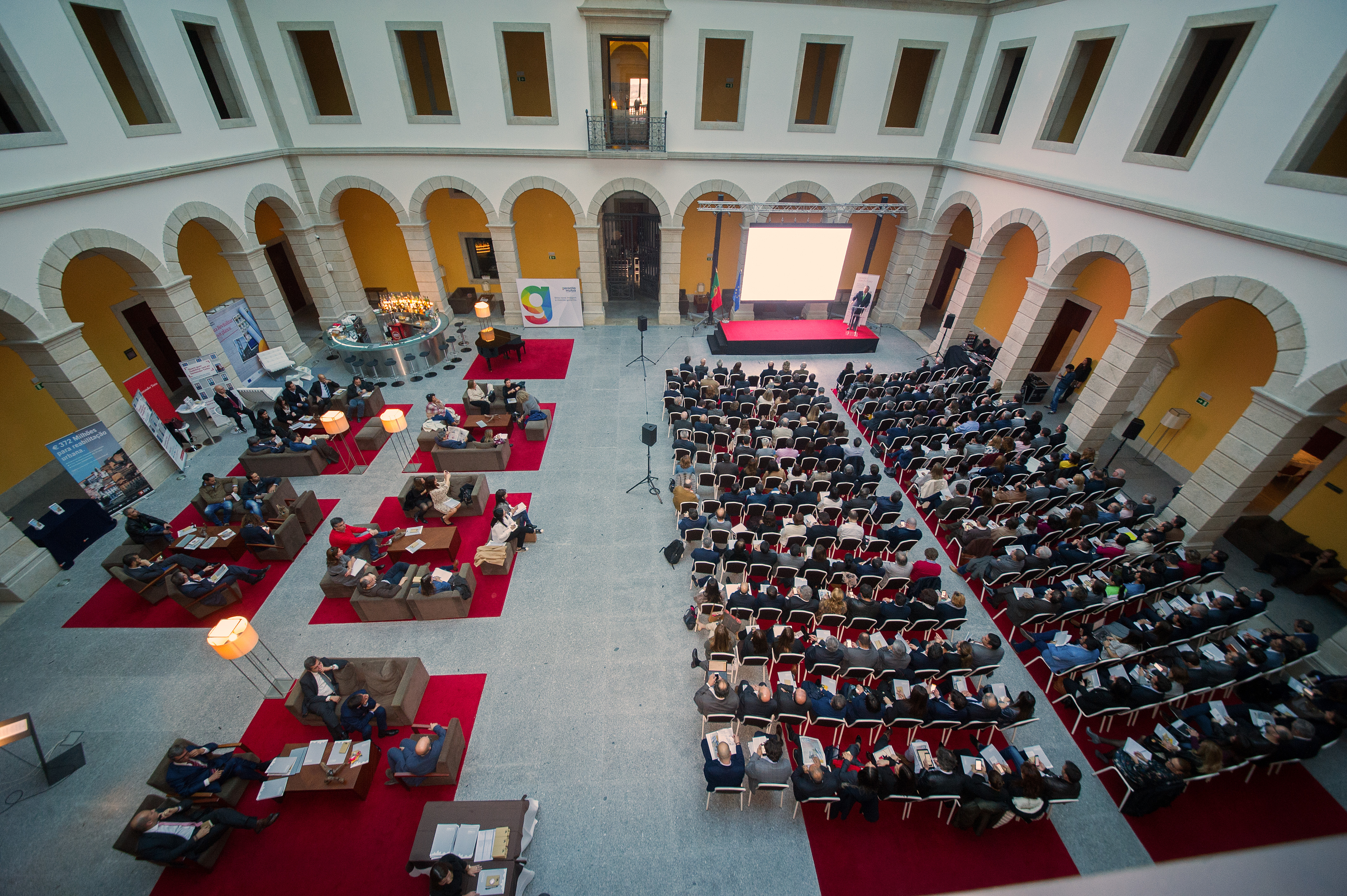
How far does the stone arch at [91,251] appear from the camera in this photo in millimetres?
10008

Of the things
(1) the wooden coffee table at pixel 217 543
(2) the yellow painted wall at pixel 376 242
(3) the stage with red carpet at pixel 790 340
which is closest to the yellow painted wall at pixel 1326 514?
(3) the stage with red carpet at pixel 790 340

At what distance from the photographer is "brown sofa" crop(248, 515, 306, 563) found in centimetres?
986

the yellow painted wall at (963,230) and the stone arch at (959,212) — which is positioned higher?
the stone arch at (959,212)

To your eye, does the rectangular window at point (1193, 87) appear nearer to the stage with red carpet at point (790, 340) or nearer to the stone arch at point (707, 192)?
the stage with red carpet at point (790, 340)

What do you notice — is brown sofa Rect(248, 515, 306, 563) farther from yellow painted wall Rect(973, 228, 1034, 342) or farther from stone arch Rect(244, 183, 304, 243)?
yellow painted wall Rect(973, 228, 1034, 342)

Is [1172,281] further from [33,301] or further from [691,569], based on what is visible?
[33,301]

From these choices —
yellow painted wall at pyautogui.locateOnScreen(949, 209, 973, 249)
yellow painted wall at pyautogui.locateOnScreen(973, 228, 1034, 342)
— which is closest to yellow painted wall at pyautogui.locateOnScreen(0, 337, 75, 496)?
yellow painted wall at pyautogui.locateOnScreen(973, 228, 1034, 342)

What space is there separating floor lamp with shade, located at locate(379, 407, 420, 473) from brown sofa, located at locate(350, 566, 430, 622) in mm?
3256

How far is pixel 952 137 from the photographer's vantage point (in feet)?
56.5

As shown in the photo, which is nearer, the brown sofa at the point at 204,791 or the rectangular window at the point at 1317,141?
the brown sofa at the point at 204,791

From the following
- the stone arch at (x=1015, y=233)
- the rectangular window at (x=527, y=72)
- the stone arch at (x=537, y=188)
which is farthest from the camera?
the stone arch at (x=537, y=188)

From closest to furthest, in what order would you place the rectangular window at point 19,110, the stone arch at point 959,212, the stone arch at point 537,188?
the rectangular window at point 19,110 → the stone arch at point 959,212 → the stone arch at point 537,188

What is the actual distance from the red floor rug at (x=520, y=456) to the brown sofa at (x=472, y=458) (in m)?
0.13

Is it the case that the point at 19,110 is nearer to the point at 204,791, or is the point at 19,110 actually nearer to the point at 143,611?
the point at 143,611
